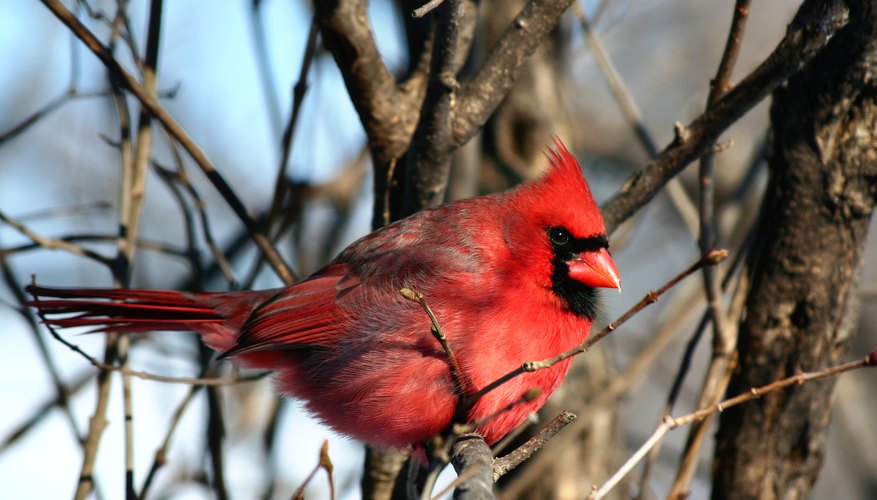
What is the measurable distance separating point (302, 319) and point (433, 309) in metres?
0.44

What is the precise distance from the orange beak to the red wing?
2.00ft

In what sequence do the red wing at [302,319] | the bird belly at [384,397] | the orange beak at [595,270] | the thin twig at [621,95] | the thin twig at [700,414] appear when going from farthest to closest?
the thin twig at [621,95], the red wing at [302,319], the orange beak at [595,270], the bird belly at [384,397], the thin twig at [700,414]

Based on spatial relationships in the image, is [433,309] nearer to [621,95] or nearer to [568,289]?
[568,289]

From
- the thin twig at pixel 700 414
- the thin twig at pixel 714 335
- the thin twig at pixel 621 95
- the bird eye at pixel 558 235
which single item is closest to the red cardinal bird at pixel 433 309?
the bird eye at pixel 558 235

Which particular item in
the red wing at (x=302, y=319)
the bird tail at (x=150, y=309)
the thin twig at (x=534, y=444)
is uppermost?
the bird tail at (x=150, y=309)

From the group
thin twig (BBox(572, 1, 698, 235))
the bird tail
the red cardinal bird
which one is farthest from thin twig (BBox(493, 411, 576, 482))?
thin twig (BBox(572, 1, 698, 235))

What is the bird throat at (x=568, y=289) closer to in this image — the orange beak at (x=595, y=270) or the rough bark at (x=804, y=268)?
the orange beak at (x=595, y=270)

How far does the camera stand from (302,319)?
254 cm

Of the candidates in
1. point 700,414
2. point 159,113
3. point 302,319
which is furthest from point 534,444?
point 159,113

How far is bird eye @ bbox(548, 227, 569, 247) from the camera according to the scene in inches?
95.8

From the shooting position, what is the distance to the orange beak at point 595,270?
7.77 feet

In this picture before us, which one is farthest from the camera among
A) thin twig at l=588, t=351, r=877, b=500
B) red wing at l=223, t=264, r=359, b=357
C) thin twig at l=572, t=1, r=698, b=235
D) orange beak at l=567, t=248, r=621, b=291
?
thin twig at l=572, t=1, r=698, b=235

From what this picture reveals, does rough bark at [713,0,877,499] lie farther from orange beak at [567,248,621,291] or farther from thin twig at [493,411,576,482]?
thin twig at [493,411,576,482]

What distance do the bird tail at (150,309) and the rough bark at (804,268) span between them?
144cm
